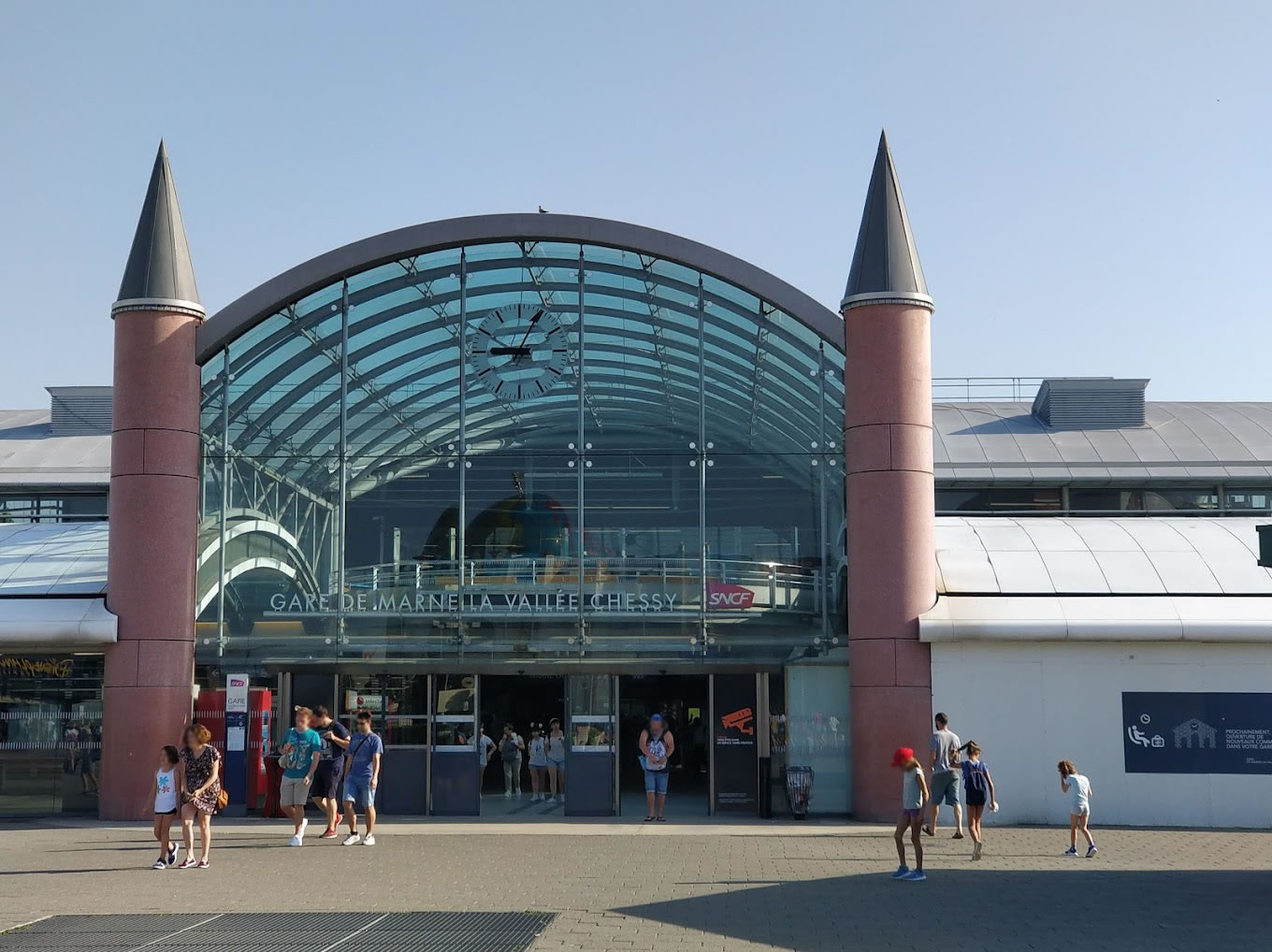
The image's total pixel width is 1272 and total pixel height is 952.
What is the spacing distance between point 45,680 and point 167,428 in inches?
155

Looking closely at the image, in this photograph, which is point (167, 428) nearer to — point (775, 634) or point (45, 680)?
point (45, 680)

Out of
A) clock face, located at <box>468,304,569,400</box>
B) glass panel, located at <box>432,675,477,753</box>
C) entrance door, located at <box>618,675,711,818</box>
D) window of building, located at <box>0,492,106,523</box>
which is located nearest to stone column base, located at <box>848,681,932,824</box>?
entrance door, located at <box>618,675,711,818</box>

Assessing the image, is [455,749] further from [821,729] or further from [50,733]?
[50,733]

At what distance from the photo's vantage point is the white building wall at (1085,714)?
19.6 metres

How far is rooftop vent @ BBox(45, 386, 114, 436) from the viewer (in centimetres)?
3700

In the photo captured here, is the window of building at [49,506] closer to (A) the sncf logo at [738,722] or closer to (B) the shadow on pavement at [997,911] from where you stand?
(A) the sncf logo at [738,722]

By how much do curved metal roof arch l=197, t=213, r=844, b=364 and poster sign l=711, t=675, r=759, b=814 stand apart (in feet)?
17.0

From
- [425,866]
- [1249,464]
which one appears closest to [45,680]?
[425,866]

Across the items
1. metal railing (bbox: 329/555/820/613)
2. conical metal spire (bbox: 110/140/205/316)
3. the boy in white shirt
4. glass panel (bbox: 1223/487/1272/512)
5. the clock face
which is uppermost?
conical metal spire (bbox: 110/140/205/316)

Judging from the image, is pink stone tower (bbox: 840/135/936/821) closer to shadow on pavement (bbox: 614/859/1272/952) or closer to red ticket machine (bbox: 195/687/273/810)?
shadow on pavement (bbox: 614/859/1272/952)

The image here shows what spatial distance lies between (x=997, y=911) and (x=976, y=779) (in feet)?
16.0

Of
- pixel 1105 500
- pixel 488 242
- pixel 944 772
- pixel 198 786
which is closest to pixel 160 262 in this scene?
pixel 488 242

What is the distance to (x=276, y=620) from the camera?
21.3m

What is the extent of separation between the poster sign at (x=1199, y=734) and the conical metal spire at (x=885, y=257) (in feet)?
20.6
